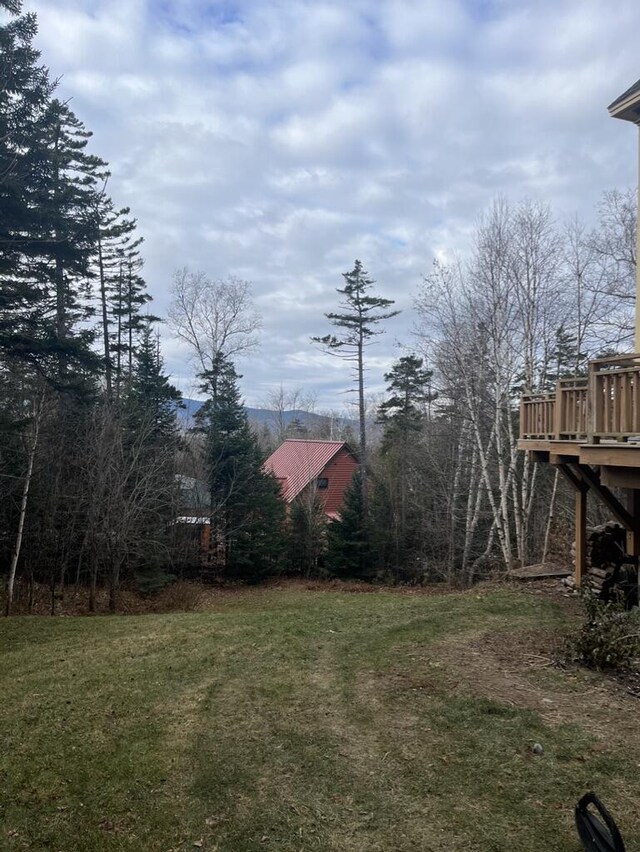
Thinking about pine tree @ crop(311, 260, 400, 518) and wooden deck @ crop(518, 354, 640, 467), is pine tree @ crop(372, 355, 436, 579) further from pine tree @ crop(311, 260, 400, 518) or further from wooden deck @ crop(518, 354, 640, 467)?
wooden deck @ crop(518, 354, 640, 467)

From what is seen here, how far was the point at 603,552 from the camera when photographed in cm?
830

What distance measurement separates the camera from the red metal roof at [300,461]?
2306cm

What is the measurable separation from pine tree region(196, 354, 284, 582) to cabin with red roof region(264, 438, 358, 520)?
3.91 metres

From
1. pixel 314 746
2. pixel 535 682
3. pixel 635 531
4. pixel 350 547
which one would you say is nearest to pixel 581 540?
pixel 635 531

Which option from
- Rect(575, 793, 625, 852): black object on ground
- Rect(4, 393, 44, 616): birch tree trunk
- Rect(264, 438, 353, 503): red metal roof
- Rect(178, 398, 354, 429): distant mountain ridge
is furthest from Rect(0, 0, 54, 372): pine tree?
Rect(178, 398, 354, 429): distant mountain ridge

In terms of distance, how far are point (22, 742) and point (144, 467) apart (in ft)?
32.7

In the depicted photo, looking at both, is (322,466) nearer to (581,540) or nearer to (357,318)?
(357,318)

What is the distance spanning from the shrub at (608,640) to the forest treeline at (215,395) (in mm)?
8367

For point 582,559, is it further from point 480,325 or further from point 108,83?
point 108,83

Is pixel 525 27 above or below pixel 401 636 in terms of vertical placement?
above

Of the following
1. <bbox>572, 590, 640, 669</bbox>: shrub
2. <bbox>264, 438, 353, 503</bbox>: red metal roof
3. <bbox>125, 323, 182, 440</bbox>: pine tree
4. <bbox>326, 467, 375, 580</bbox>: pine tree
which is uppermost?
<bbox>125, 323, 182, 440</bbox>: pine tree

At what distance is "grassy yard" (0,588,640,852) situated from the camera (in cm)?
287

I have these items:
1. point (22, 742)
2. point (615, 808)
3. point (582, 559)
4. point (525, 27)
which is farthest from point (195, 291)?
point (615, 808)

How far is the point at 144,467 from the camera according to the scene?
538 inches
